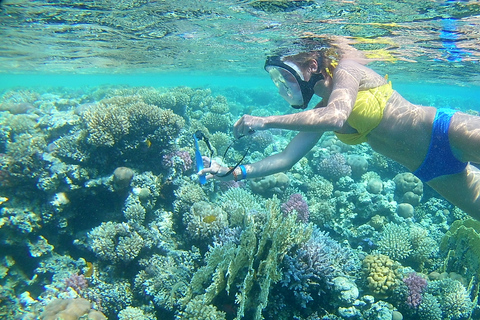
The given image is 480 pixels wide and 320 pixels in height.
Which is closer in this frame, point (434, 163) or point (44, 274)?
point (434, 163)

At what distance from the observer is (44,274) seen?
4.91m

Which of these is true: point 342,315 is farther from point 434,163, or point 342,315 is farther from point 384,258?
point 434,163

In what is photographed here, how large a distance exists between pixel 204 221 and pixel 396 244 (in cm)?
396

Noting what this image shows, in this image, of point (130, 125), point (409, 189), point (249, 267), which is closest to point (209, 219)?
point (249, 267)

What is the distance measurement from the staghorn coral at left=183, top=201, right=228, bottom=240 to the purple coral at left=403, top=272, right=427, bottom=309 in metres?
3.23

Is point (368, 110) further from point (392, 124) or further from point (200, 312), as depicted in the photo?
point (200, 312)

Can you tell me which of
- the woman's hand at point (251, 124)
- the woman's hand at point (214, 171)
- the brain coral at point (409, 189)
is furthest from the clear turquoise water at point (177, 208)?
the woman's hand at point (251, 124)

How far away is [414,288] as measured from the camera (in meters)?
4.04

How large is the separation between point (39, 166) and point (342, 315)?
6528mm

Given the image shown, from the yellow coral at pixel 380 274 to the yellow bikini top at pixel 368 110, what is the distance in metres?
2.34

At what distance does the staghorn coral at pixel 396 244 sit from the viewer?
4.96m

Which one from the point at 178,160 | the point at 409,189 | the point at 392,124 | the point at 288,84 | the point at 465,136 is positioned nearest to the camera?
the point at 465,136

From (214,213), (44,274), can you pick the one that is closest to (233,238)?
(214,213)

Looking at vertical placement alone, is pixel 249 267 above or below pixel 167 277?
above
